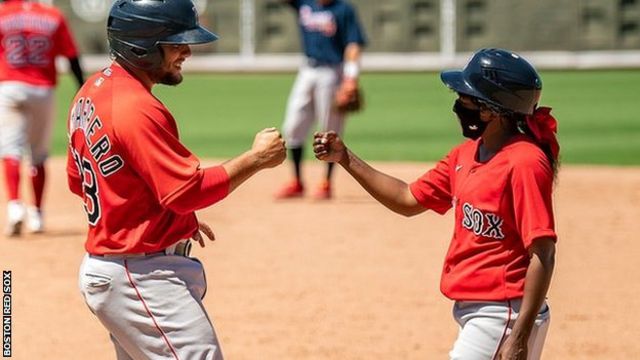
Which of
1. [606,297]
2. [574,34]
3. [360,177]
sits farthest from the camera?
[574,34]

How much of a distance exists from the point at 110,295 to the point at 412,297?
4104mm

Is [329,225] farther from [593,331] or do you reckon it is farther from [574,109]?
[574,109]

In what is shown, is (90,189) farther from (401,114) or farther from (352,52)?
(401,114)

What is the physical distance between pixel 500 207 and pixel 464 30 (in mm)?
23753

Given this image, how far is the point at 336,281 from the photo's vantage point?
9.12 metres

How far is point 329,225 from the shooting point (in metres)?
11.7

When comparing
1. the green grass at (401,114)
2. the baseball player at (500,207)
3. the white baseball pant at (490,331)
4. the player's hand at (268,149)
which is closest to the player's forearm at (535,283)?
the baseball player at (500,207)

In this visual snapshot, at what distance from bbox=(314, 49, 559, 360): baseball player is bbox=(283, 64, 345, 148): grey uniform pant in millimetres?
8752

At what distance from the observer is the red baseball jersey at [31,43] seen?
11.1 meters

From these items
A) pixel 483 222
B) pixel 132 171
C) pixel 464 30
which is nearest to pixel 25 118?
pixel 132 171

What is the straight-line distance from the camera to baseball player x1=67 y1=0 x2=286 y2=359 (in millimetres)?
4566

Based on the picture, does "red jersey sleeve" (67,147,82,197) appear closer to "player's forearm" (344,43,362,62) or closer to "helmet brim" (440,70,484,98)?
"helmet brim" (440,70,484,98)

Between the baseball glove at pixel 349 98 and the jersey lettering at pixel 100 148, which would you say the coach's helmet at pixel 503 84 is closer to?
the jersey lettering at pixel 100 148

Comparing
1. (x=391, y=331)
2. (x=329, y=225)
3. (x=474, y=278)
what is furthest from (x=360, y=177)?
(x=329, y=225)
